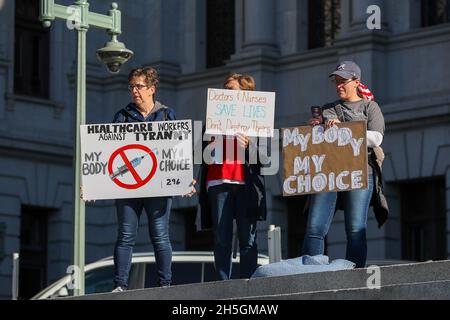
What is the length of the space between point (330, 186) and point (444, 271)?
2990 mm

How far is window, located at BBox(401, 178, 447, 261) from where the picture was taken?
108 ft

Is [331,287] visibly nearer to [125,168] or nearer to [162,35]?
[125,168]

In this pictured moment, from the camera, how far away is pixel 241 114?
17.7 metres

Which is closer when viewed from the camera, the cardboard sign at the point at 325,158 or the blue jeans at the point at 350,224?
the blue jeans at the point at 350,224

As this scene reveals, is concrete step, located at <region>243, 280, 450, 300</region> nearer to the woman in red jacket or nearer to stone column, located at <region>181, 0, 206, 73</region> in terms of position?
the woman in red jacket

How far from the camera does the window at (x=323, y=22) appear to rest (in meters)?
35.3

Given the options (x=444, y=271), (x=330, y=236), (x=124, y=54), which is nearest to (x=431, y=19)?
(x=330, y=236)

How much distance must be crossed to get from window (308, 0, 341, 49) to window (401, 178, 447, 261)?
3573mm

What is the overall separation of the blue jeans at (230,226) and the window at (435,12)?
16.4 m

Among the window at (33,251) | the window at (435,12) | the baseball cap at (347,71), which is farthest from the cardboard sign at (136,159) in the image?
the window at (33,251)

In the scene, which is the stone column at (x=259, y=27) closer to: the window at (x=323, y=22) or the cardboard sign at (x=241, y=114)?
the window at (x=323, y=22)

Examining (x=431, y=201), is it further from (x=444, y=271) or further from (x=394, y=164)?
(x=444, y=271)

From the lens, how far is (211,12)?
124ft

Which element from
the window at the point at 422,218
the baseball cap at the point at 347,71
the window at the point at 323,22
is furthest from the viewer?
the window at the point at 323,22
